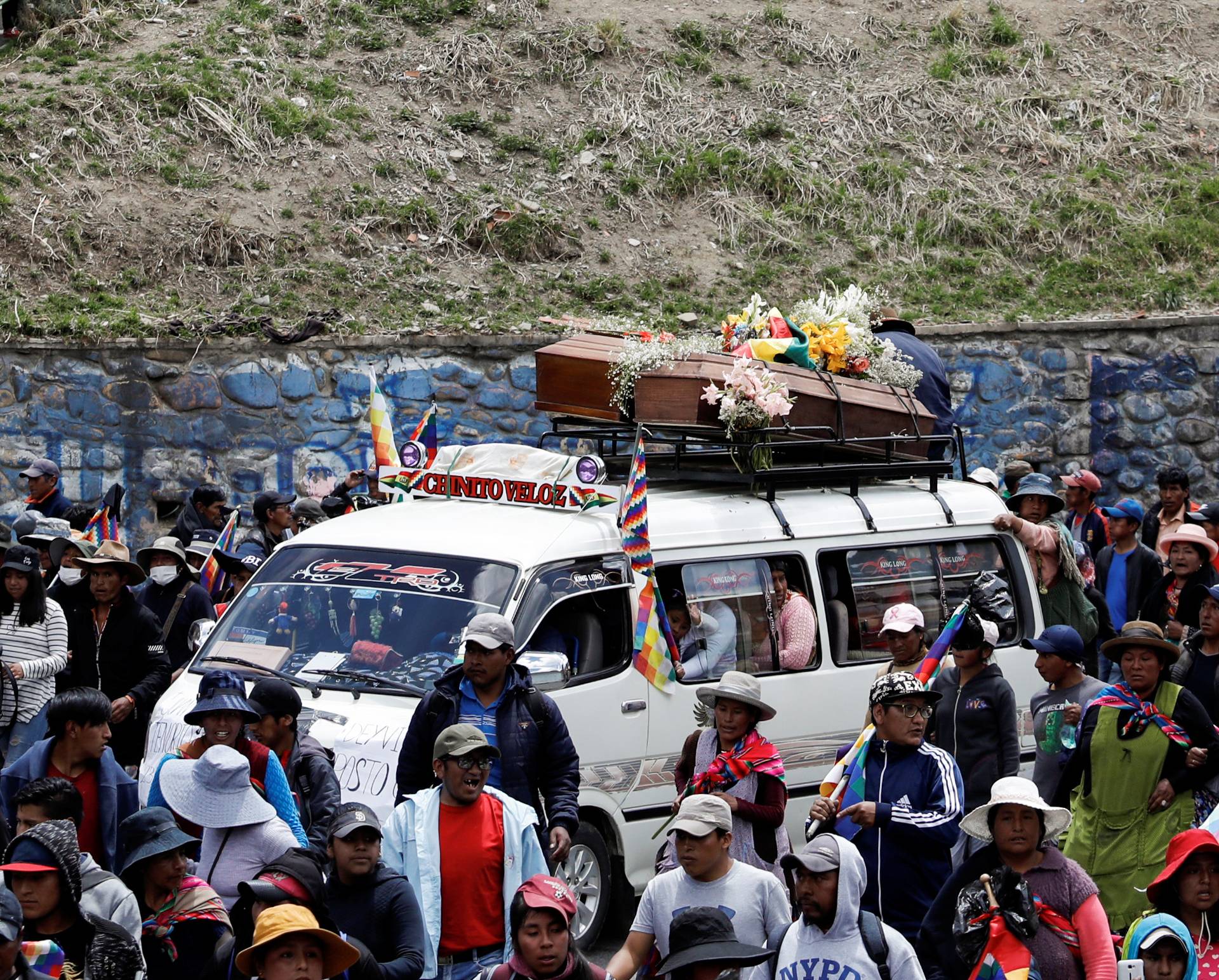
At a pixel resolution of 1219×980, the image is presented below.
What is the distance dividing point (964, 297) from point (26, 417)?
371 inches

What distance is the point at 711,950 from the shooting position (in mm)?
4500

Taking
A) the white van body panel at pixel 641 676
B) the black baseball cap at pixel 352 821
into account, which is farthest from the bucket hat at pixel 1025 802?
the white van body panel at pixel 641 676

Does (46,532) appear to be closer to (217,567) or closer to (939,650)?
(217,567)

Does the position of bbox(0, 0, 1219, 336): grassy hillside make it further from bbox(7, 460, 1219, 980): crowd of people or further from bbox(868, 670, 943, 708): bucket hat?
bbox(868, 670, 943, 708): bucket hat

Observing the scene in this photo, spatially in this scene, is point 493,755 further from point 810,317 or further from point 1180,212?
point 1180,212

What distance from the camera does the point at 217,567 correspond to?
10.3 m

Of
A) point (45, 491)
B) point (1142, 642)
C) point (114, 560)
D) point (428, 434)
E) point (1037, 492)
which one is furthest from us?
point (45, 491)

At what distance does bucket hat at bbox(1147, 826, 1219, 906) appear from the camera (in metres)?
5.18

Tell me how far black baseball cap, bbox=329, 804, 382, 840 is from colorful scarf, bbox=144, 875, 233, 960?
1.46 ft

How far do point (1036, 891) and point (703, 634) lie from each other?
304 cm

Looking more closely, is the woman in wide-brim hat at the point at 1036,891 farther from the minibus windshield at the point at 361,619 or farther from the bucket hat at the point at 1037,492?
the bucket hat at the point at 1037,492

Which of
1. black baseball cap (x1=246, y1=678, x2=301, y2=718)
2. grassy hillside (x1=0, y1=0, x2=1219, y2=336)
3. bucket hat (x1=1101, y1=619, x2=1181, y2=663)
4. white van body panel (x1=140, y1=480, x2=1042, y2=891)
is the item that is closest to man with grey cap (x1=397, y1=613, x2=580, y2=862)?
white van body panel (x1=140, y1=480, x2=1042, y2=891)

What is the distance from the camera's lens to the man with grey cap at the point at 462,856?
5426 millimetres

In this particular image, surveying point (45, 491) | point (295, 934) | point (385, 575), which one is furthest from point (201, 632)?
point (45, 491)
